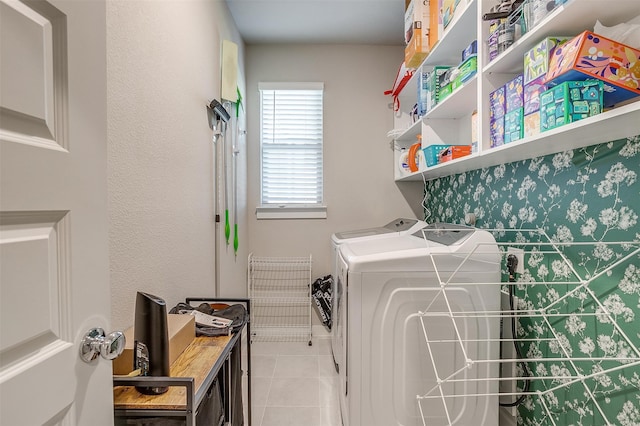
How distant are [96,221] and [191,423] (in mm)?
553

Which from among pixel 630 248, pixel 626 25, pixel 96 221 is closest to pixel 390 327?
pixel 630 248

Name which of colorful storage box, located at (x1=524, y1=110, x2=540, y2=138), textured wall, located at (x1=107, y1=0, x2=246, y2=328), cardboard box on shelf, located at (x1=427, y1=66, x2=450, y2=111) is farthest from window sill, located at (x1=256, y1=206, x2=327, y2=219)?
colorful storage box, located at (x1=524, y1=110, x2=540, y2=138)

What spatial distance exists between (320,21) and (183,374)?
2.80 meters

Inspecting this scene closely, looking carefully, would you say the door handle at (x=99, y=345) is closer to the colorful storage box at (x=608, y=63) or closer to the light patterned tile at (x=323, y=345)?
the colorful storage box at (x=608, y=63)

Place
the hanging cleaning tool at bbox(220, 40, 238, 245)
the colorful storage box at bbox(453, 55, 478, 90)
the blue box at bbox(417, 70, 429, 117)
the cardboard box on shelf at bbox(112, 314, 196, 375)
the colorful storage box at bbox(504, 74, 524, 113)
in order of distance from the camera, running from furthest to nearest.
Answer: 1. the hanging cleaning tool at bbox(220, 40, 238, 245)
2. the blue box at bbox(417, 70, 429, 117)
3. the colorful storage box at bbox(453, 55, 478, 90)
4. the colorful storage box at bbox(504, 74, 524, 113)
5. the cardboard box on shelf at bbox(112, 314, 196, 375)

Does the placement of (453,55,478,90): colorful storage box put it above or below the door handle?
above

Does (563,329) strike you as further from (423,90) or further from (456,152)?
(423,90)

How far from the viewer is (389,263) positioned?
143cm

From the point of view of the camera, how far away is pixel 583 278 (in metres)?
1.21

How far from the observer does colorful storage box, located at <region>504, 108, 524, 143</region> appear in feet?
4.01

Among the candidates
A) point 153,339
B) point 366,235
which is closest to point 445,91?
point 366,235

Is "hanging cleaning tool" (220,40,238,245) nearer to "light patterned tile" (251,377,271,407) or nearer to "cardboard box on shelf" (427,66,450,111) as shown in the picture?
"light patterned tile" (251,377,271,407)

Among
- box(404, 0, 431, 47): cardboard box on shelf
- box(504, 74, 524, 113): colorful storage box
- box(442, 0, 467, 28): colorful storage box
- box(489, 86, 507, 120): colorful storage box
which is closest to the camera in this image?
box(504, 74, 524, 113): colorful storage box

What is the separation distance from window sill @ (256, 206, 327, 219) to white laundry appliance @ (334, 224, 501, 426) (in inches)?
70.4
